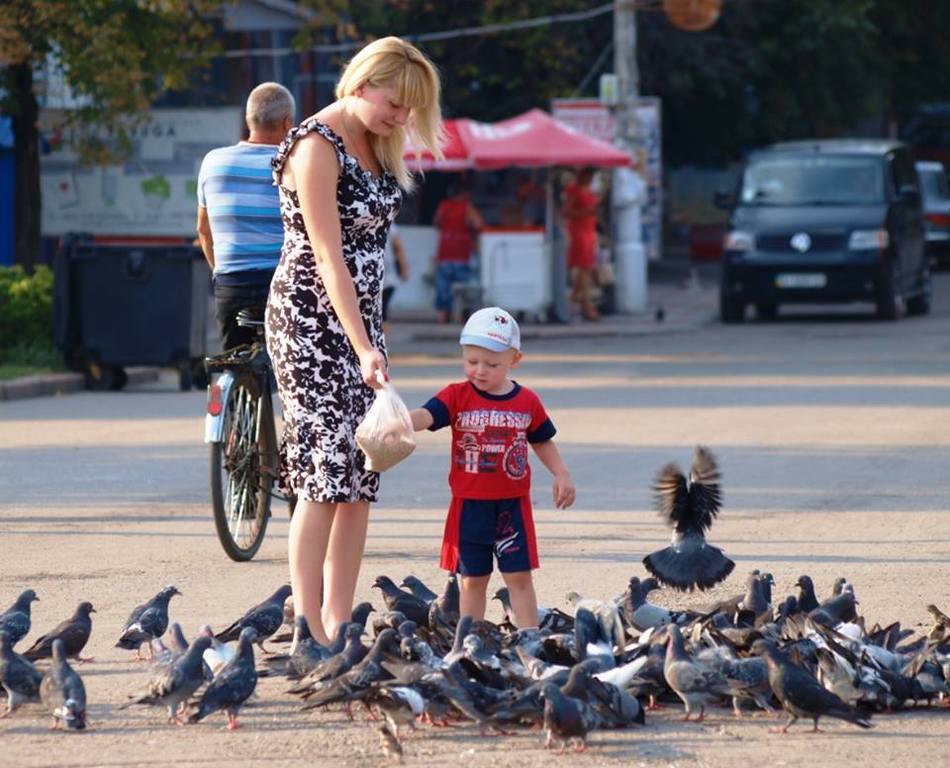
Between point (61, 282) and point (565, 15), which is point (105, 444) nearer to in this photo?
point (61, 282)

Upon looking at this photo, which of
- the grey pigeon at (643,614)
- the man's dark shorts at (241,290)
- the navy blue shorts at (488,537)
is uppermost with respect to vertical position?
the man's dark shorts at (241,290)

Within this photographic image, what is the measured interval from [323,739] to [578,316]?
69.2 feet

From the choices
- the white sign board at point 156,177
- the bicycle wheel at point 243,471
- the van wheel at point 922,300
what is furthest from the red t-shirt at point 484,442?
the van wheel at point 922,300

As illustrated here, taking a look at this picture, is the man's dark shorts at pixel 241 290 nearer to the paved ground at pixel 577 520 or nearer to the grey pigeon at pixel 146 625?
the paved ground at pixel 577 520

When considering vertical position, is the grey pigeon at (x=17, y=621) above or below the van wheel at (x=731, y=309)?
below

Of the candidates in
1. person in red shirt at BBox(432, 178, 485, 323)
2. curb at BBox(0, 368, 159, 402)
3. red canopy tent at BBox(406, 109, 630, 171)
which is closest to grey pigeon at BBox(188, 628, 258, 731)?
curb at BBox(0, 368, 159, 402)

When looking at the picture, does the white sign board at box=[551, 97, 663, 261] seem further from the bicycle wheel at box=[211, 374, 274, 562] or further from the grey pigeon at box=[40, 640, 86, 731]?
the grey pigeon at box=[40, 640, 86, 731]

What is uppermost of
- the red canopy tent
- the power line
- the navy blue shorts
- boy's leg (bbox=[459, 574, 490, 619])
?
the power line

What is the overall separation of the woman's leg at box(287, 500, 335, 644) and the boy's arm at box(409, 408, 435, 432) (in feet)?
1.34

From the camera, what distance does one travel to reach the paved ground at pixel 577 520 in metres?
5.50

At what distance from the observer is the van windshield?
1006 inches

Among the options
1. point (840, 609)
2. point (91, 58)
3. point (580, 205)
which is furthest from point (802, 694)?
point (580, 205)

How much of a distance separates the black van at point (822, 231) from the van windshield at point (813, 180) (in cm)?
1

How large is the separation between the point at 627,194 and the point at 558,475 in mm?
20623
